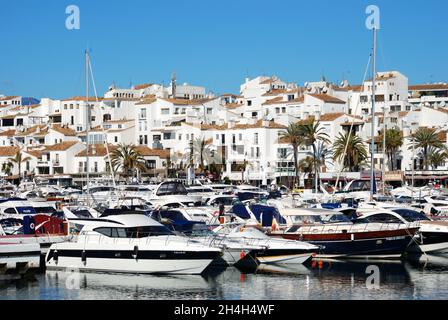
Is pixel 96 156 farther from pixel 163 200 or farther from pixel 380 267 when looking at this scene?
pixel 380 267

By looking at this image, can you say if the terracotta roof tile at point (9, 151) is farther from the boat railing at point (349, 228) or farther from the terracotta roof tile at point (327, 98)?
the boat railing at point (349, 228)

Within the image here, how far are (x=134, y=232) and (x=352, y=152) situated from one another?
52552mm

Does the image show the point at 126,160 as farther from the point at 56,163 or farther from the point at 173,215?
the point at 173,215

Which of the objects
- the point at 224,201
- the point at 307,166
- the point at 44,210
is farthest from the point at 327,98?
the point at 44,210

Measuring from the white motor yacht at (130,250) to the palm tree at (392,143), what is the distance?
54.3m

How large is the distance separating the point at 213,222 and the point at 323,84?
75522 millimetres

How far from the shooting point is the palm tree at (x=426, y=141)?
87.4 m

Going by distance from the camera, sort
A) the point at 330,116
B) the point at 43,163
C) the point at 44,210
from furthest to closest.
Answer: the point at 43,163 → the point at 330,116 → the point at 44,210

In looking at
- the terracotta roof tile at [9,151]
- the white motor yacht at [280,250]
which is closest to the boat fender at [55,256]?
the white motor yacht at [280,250]

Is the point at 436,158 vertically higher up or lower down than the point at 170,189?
higher up

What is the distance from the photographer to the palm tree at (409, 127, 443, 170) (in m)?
87.4

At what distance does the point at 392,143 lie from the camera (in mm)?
87625

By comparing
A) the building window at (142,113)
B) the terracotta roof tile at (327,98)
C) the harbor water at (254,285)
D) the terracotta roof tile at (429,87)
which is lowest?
the harbor water at (254,285)

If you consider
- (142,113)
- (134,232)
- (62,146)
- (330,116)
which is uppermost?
(142,113)
